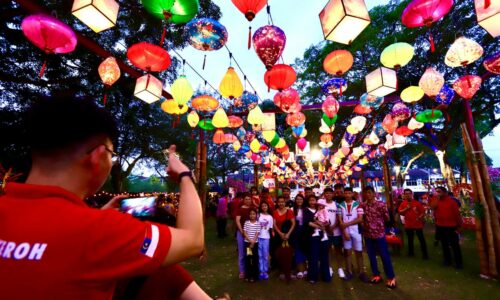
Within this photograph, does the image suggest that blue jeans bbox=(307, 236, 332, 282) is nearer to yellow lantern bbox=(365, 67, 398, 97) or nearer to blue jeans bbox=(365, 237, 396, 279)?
blue jeans bbox=(365, 237, 396, 279)

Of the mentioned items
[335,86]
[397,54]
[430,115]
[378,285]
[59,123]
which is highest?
[335,86]

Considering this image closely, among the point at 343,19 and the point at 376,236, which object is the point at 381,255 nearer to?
the point at 376,236

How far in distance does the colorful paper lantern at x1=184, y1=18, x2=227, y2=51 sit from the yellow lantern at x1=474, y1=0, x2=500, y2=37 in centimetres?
381

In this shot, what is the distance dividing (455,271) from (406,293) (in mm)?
2289

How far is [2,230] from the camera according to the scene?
81cm

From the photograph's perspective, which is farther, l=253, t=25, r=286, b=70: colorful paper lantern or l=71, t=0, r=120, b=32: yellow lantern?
l=253, t=25, r=286, b=70: colorful paper lantern

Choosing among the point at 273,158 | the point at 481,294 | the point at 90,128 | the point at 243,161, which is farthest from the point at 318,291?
the point at 243,161

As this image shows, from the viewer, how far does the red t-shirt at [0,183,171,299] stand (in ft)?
2.48

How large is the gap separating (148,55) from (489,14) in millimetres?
5226

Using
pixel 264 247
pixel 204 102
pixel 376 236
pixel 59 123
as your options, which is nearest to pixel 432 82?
pixel 376 236

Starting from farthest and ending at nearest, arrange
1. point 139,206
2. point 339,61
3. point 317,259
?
1. point 317,259
2. point 339,61
3. point 139,206

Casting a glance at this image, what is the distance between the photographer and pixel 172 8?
10.9 feet

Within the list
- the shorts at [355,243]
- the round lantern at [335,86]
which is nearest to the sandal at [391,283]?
the shorts at [355,243]

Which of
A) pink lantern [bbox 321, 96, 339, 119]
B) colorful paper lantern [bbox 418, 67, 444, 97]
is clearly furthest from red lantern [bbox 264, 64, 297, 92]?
colorful paper lantern [bbox 418, 67, 444, 97]
